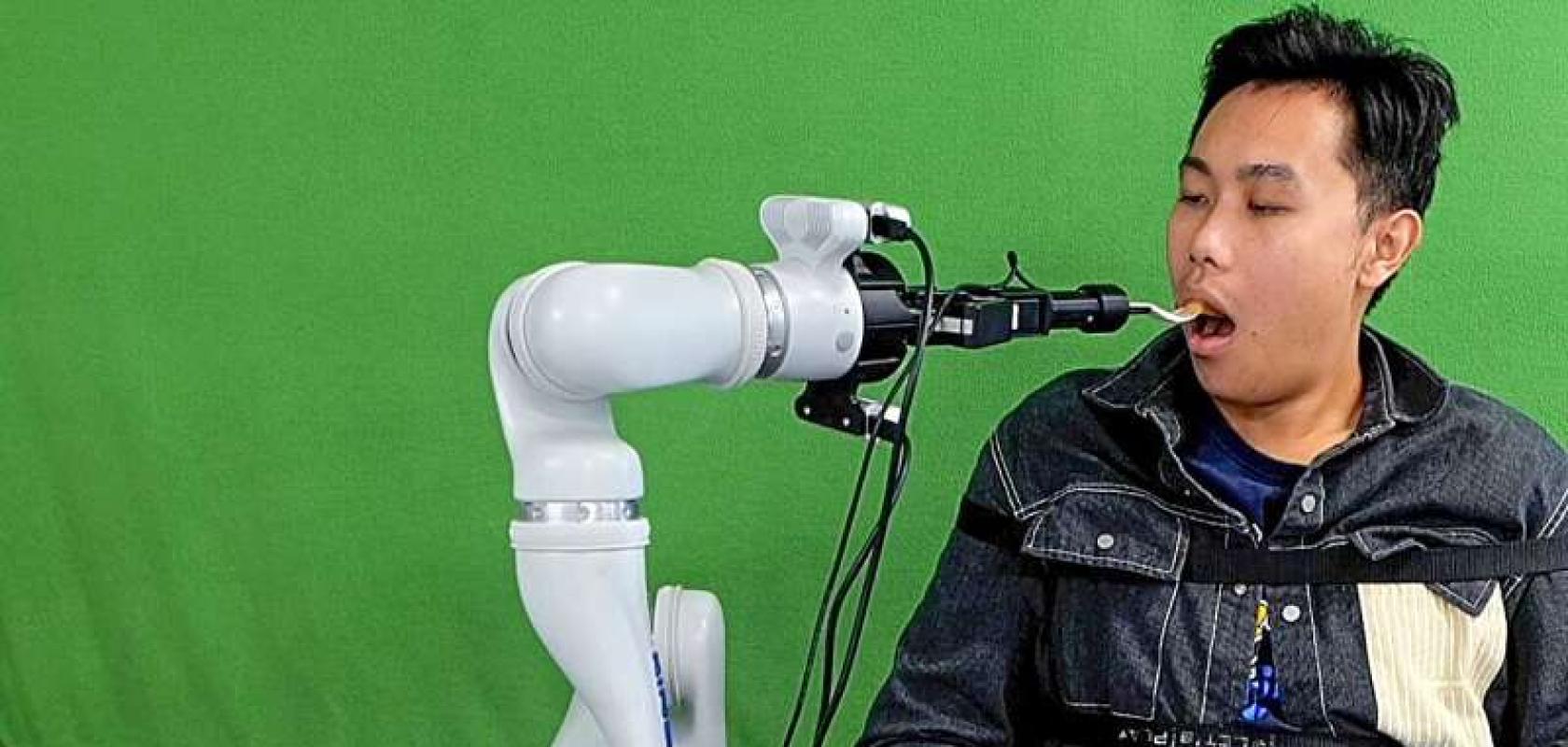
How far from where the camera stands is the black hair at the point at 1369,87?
1.59 m

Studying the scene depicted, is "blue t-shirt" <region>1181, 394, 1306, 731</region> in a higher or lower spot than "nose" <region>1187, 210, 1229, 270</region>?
lower

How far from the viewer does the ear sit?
5.30 ft

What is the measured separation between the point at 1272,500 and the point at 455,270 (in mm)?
848

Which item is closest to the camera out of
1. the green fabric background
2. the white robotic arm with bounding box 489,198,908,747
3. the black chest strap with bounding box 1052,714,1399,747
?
the white robotic arm with bounding box 489,198,908,747

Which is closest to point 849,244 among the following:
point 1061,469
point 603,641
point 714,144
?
point 603,641

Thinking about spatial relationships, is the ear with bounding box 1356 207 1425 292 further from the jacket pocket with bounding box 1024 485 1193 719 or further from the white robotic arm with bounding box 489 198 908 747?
the white robotic arm with bounding box 489 198 908 747

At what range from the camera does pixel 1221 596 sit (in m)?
1.56

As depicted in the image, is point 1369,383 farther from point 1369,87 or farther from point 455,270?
point 455,270

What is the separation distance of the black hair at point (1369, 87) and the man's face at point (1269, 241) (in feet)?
0.05

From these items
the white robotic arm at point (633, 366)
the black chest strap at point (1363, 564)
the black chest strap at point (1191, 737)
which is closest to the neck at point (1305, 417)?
the black chest strap at point (1363, 564)

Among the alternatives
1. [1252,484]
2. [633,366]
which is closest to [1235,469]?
[1252,484]

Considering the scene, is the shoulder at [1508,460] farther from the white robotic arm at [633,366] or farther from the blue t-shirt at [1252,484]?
the white robotic arm at [633,366]

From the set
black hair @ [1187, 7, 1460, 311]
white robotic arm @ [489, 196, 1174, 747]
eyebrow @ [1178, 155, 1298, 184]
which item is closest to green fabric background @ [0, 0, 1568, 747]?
black hair @ [1187, 7, 1460, 311]

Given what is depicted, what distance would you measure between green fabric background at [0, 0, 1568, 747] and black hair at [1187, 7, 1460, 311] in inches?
9.2
